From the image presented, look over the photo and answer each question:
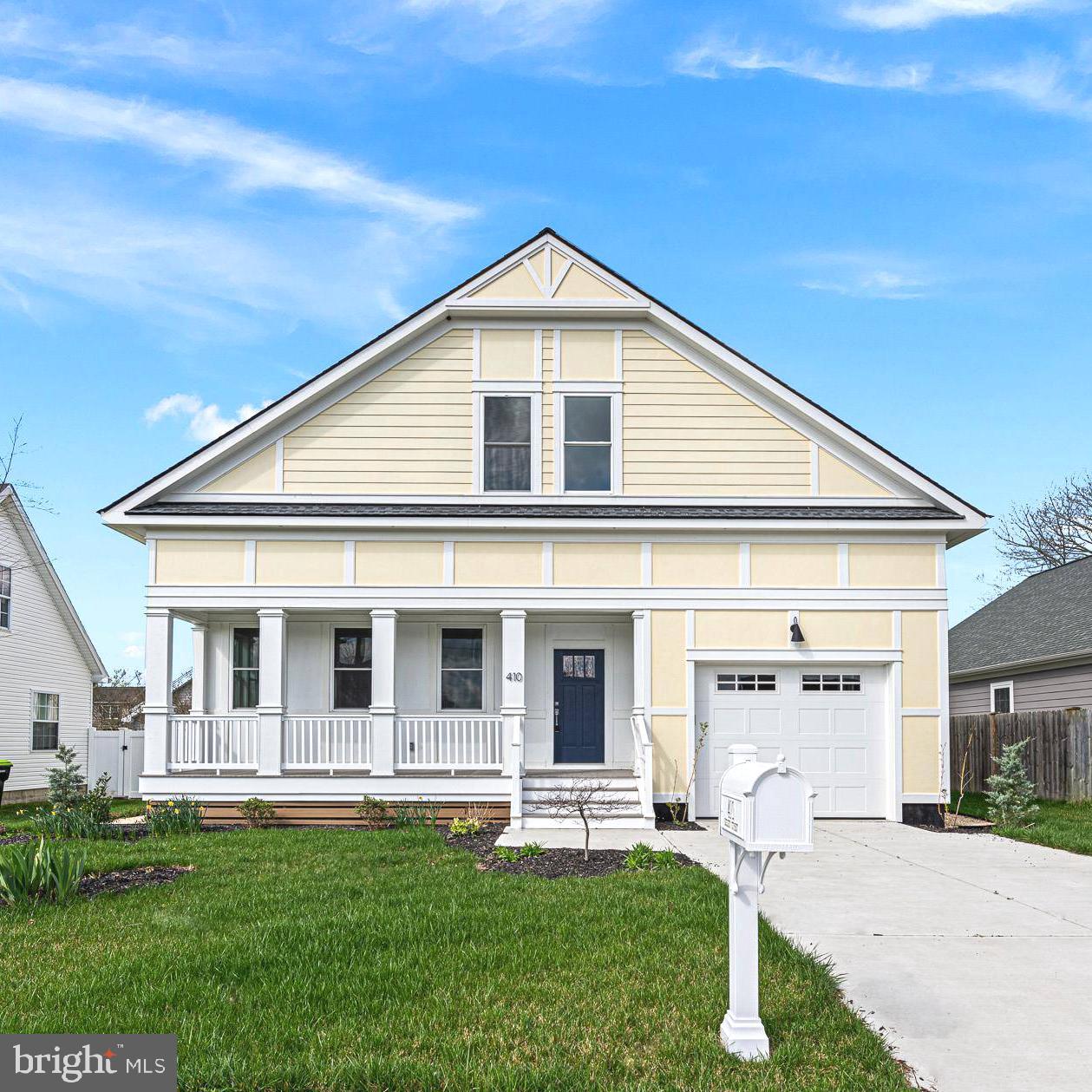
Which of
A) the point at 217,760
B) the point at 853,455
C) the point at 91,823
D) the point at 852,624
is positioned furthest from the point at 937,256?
the point at 91,823

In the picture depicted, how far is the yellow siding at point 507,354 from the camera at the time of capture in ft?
51.6

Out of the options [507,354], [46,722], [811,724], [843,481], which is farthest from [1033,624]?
[46,722]

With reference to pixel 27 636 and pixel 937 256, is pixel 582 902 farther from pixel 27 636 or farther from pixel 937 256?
pixel 27 636

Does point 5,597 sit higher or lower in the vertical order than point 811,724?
higher

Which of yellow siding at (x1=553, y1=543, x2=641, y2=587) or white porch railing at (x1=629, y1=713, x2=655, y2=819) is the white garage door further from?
yellow siding at (x1=553, y1=543, x2=641, y2=587)

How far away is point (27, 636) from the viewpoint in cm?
2492

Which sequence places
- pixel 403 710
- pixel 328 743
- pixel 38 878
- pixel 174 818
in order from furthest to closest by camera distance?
pixel 403 710 < pixel 328 743 < pixel 174 818 < pixel 38 878

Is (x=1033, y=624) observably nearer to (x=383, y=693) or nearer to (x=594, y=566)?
(x=594, y=566)

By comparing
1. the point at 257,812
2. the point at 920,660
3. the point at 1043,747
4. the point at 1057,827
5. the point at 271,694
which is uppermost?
the point at 920,660

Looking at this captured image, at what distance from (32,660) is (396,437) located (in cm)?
1484

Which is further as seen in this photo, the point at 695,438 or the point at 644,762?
the point at 695,438

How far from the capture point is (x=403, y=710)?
15898mm

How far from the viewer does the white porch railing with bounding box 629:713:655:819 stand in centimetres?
1400

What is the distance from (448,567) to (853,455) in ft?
21.2
